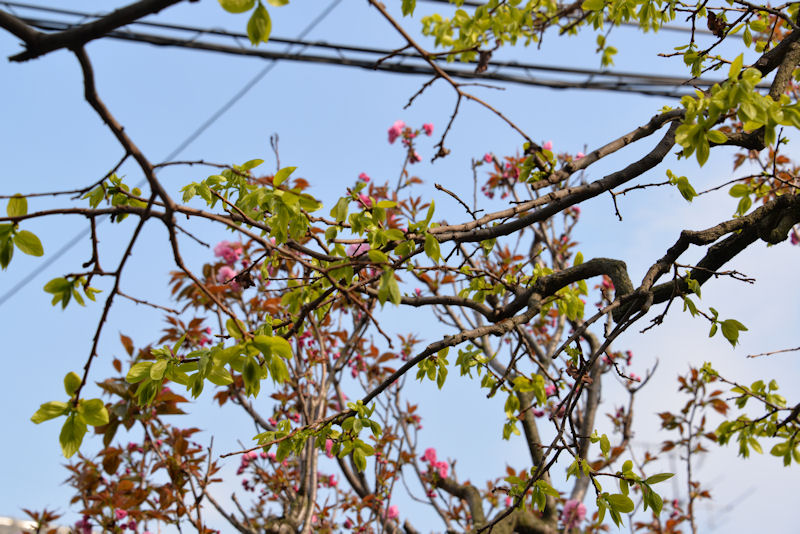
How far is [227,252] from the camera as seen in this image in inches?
144

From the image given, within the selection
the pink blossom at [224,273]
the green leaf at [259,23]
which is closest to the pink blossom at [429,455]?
the pink blossom at [224,273]

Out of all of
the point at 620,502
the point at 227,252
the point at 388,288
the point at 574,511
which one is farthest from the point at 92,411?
the point at 574,511

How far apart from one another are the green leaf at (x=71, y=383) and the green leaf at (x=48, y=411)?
0.07 feet

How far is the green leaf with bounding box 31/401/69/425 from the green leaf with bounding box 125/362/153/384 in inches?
6.1

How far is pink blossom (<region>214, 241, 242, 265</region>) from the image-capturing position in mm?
3662

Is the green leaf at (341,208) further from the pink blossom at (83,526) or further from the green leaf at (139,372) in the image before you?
the pink blossom at (83,526)

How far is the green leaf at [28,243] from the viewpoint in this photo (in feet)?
3.34

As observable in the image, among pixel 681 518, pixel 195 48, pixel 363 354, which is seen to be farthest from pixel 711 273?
pixel 195 48

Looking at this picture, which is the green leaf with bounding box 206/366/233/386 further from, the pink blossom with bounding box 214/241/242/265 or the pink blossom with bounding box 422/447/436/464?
the pink blossom with bounding box 422/447/436/464

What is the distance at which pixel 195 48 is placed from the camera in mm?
3844

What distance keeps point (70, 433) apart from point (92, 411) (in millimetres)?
53

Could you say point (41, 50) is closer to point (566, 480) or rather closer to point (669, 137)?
point (566, 480)

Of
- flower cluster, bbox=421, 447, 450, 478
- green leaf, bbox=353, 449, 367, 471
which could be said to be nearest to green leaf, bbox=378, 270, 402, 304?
green leaf, bbox=353, 449, 367, 471

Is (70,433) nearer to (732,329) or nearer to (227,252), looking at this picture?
(732,329)
